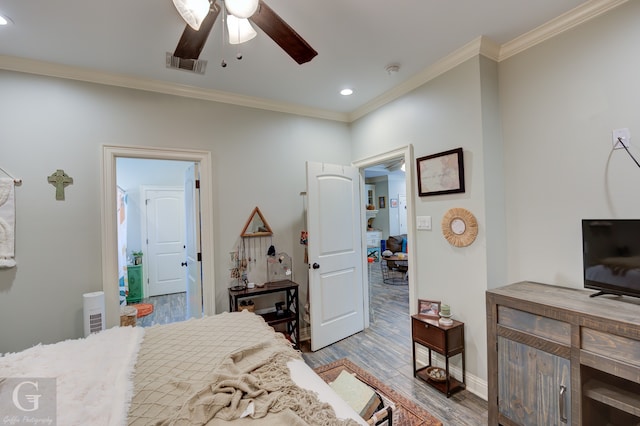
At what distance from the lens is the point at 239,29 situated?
1529 millimetres

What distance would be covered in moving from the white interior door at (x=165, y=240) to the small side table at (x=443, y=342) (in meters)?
4.66

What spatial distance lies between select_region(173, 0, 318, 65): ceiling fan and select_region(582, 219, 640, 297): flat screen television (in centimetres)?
194

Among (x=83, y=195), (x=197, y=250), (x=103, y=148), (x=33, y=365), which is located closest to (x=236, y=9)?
(x=33, y=365)

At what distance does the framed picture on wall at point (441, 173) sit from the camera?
7.72 feet

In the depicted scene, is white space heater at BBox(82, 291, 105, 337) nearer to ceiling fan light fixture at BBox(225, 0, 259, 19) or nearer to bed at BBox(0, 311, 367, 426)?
bed at BBox(0, 311, 367, 426)

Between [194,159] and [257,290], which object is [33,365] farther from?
[194,159]

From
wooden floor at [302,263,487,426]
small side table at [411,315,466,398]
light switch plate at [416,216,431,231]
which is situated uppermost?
light switch plate at [416,216,431,231]

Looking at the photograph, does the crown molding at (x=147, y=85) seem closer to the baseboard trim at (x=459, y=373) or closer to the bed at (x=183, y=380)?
the bed at (x=183, y=380)

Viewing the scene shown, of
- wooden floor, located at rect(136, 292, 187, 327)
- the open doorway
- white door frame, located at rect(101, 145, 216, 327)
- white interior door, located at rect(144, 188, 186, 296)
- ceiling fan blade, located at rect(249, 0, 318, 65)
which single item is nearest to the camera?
ceiling fan blade, located at rect(249, 0, 318, 65)

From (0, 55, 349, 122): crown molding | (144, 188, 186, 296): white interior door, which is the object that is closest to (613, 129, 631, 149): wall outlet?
(0, 55, 349, 122): crown molding

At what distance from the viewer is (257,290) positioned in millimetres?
2889

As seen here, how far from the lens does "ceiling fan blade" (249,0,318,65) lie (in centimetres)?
134

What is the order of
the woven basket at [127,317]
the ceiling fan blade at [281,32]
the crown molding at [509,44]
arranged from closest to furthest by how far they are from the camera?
the ceiling fan blade at [281,32] < the crown molding at [509,44] < the woven basket at [127,317]

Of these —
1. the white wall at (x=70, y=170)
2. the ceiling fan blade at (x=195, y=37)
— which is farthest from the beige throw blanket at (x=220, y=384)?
the ceiling fan blade at (x=195, y=37)
